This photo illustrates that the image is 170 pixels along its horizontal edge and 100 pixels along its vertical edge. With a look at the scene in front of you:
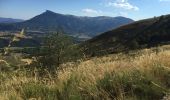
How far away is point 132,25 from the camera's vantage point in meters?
162

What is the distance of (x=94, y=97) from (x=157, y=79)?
116 cm

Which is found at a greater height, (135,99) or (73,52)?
(135,99)

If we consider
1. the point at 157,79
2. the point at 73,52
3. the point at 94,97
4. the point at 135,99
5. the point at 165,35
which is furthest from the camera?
the point at 165,35

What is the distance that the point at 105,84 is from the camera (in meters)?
6.06

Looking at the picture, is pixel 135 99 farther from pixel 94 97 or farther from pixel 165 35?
pixel 165 35

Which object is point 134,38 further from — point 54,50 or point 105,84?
point 105,84

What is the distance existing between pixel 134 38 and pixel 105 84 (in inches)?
4826

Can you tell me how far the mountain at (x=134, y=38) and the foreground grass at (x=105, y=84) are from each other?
3407 inches

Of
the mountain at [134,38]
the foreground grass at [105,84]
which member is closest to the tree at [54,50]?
the foreground grass at [105,84]

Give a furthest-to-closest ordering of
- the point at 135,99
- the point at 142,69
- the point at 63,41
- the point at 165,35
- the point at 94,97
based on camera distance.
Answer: the point at 165,35
the point at 63,41
the point at 142,69
the point at 94,97
the point at 135,99

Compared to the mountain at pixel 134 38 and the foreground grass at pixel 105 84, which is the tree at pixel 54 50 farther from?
the mountain at pixel 134 38

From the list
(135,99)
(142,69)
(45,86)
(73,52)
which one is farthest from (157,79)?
(73,52)

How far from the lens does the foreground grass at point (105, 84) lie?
5.57 m

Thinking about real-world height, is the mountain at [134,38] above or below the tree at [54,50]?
below
